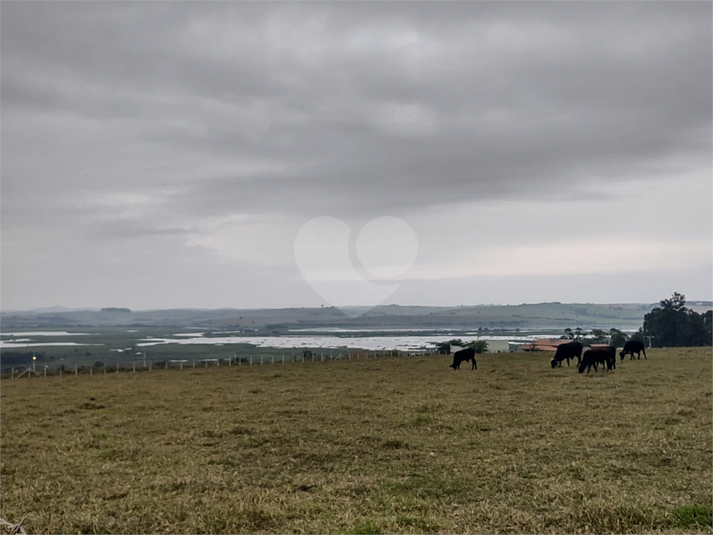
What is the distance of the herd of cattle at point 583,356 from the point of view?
25875mm

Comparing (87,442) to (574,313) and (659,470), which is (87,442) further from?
(574,313)

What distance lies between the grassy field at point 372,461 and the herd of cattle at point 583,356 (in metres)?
4.93

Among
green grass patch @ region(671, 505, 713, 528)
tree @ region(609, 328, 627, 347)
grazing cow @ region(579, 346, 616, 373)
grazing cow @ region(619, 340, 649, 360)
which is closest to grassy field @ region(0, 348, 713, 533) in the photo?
green grass patch @ region(671, 505, 713, 528)

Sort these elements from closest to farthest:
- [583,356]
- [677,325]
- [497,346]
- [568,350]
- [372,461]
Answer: [372,461] < [583,356] < [568,350] < [497,346] < [677,325]

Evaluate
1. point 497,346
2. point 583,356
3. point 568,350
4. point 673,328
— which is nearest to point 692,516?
point 583,356

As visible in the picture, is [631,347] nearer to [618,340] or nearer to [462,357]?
[462,357]

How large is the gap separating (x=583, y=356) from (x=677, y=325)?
43347 mm

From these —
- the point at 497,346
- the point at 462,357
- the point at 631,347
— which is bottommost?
the point at 497,346

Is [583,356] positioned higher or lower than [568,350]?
higher

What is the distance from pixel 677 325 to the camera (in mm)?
61656

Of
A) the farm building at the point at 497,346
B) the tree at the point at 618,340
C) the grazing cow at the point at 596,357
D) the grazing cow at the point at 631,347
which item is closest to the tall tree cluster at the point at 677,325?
the tree at the point at 618,340

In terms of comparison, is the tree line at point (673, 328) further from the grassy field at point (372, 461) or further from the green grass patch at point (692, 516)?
the green grass patch at point (692, 516)

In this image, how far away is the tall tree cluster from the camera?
59719mm

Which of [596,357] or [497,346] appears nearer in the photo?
[596,357]
